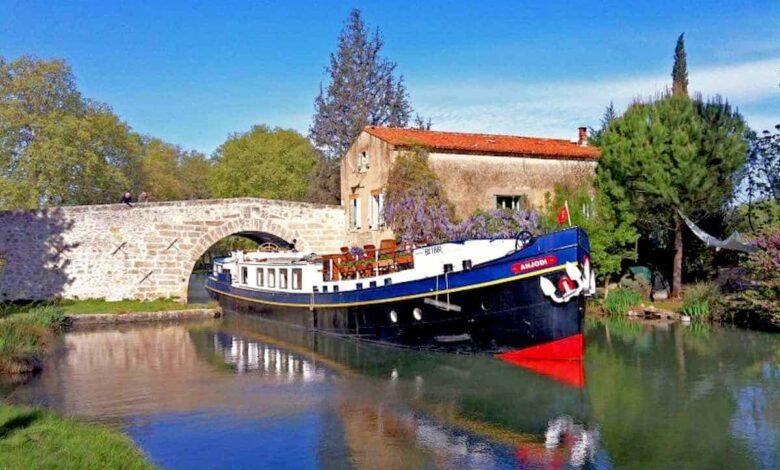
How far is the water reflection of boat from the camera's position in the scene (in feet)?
33.4

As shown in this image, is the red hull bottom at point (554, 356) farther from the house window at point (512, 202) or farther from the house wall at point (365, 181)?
the house window at point (512, 202)

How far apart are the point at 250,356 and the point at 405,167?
913cm

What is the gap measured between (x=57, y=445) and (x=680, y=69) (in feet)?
104

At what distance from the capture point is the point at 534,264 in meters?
Result: 15.3

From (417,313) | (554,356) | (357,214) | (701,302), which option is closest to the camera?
(554,356)

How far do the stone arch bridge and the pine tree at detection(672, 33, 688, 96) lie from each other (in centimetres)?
2005

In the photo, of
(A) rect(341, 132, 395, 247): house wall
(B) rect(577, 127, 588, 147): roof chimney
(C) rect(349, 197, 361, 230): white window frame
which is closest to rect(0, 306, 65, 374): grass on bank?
(A) rect(341, 132, 395, 247): house wall

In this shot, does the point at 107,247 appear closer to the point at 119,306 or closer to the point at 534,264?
the point at 119,306

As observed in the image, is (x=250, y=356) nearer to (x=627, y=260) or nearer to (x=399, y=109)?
(x=627, y=260)

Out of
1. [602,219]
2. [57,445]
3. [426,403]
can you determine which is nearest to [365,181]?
[602,219]

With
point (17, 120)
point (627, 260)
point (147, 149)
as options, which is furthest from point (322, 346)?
point (147, 149)

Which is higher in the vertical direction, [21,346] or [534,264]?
[534,264]

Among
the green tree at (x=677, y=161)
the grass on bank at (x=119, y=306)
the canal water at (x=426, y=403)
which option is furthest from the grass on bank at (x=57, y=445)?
the green tree at (x=677, y=161)

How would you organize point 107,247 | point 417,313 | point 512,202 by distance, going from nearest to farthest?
point 417,313
point 512,202
point 107,247
